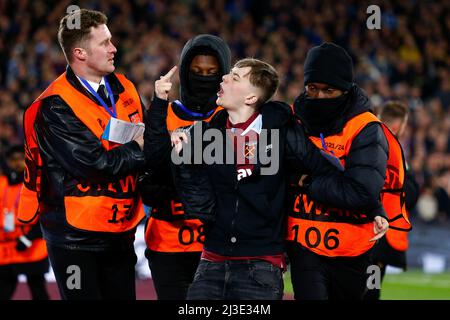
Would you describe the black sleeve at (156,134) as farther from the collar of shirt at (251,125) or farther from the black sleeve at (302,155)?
the black sleeve at (302,155)

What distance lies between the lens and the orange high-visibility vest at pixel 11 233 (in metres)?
7.96

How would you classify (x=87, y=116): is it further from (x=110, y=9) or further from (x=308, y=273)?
(x=110, y=9)

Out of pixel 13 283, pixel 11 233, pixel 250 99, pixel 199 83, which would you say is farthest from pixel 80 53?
pixel 13 283

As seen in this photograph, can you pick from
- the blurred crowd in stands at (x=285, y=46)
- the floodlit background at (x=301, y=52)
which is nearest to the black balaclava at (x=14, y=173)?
the floodlit background at (x=301, y=52)

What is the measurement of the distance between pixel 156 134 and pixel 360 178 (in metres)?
1.14

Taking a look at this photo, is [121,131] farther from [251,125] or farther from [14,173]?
[14,173]

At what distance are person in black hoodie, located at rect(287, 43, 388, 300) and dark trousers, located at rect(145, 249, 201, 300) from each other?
659 millimetres

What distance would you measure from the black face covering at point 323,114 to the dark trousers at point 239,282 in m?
0.85

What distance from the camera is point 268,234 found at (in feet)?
15.0

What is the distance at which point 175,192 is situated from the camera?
17.1 ft

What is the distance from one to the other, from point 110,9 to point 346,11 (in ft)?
15.5

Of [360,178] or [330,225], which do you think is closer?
[360,178]

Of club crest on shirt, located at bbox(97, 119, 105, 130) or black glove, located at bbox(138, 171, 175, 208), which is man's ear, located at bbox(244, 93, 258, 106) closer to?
black glove, located at bbox(138, 171, 175, 208)

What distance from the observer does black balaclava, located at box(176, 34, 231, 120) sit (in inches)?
203
